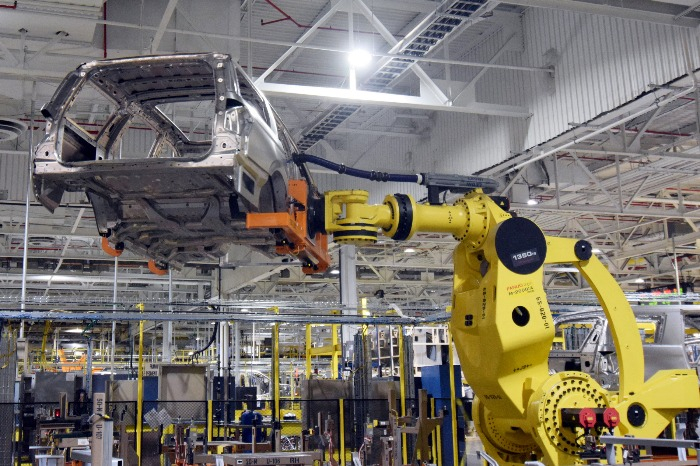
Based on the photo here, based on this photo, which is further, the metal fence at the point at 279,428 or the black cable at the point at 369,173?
the metal fence at the point at 279,428

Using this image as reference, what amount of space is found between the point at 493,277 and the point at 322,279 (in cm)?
2157

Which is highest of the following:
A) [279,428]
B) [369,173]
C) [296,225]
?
[369,173]

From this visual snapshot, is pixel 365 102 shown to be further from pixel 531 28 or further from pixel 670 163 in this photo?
pixel 670 163

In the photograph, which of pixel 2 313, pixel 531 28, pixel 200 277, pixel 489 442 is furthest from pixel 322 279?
pixel 489 442

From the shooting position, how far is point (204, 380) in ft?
51.4

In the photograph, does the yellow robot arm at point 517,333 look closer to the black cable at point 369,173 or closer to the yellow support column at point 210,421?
the black cable at point 369,173

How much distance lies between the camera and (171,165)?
5.54 metres

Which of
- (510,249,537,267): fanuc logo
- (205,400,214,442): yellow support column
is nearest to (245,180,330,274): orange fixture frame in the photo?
(510,249,537,267): fanuc logo

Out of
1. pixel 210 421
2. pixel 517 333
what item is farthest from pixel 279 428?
pixel 517 333

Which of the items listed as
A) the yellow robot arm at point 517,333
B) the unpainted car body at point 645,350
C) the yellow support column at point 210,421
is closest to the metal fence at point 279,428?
the yellow support column at point 210,421

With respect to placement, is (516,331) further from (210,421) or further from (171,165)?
(210,421)

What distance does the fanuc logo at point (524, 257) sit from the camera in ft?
19.5

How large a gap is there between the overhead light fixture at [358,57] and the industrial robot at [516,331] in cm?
423

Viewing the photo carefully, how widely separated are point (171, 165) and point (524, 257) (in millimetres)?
2764
